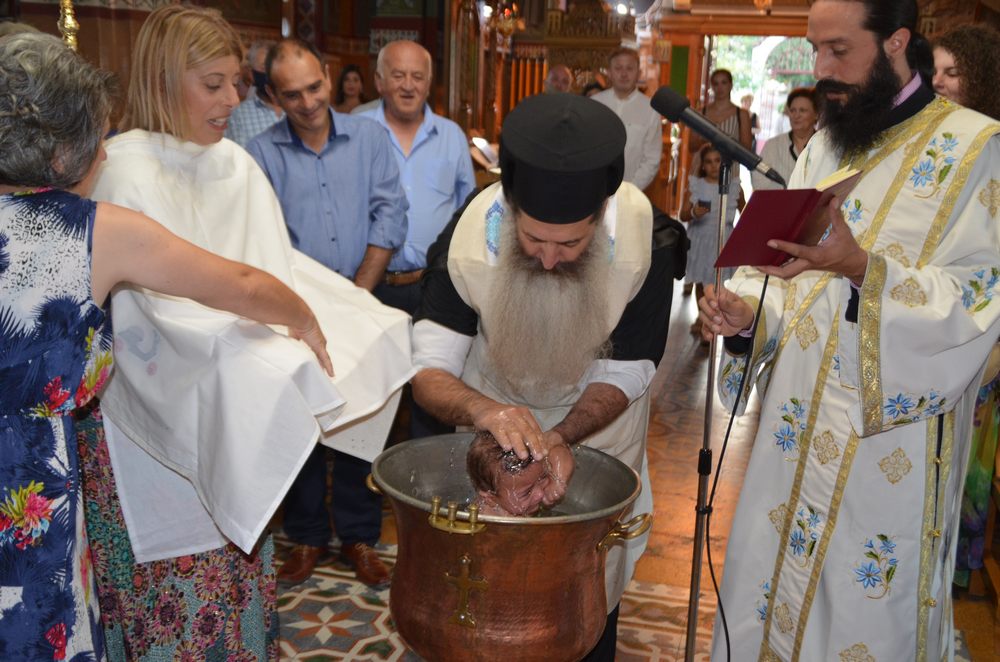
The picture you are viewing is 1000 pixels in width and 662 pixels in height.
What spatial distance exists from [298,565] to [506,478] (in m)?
2.18

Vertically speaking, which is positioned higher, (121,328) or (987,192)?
(987,192)

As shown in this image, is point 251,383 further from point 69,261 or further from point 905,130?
point 905,130

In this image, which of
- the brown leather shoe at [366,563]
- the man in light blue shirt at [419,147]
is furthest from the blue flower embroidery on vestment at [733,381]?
the man in light blue shirt at [419,147]

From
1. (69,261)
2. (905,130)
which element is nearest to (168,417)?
(69,261)

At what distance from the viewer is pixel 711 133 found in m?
2.11

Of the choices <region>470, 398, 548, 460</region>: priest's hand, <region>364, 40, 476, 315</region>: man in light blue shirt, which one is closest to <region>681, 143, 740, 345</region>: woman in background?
<region>364, 40, 476, 315</region>: man in light blue shirt

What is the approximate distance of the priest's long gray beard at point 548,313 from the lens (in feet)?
8.05

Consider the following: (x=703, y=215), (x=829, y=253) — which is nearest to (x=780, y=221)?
(x=829, y=253)

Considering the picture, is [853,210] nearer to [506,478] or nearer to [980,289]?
[980,289]

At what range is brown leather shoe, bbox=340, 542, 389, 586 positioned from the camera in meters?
3.88

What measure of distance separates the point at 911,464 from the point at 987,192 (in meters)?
A: 0.66

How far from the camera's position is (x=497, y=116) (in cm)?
1269

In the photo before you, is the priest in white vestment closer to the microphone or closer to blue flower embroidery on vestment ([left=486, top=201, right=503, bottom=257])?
the microphone

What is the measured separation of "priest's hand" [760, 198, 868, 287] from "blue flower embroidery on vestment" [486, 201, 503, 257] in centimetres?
71
